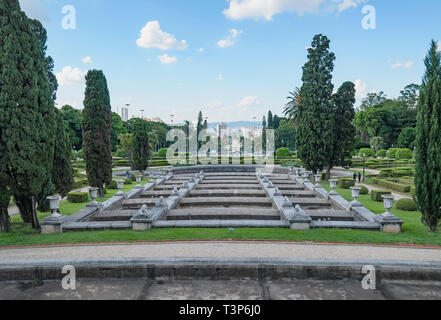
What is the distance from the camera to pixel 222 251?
30.0 feet

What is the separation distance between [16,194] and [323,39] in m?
27.3

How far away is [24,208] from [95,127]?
28.8 feet

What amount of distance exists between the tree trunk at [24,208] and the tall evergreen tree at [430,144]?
16376 mm

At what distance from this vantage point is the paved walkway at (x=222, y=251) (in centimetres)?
880

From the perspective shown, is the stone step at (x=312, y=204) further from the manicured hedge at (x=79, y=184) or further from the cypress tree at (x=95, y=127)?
the manicured hedge at (x=79, y=184)

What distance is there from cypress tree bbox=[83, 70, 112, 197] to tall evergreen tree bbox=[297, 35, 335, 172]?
17772 millimetres

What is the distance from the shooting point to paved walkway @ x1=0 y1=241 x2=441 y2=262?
8.80 m

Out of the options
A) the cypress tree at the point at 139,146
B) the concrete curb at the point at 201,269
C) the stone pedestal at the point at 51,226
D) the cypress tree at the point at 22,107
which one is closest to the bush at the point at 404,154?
the cypress tree at the point at 139,146

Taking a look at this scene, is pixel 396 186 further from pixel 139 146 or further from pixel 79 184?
pixel 79 184

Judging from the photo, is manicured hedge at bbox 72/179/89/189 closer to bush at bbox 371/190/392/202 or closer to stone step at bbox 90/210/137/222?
stone step at bbox 90/210/137/222

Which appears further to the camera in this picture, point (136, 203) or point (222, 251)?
point (136, 203)

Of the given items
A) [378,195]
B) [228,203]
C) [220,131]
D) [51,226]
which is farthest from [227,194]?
[220,131]
